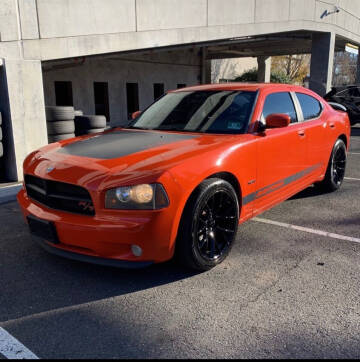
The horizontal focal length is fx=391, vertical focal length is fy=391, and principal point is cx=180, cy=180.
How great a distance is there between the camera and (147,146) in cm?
356

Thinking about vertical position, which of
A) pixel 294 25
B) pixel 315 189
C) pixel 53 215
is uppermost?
pixel 294 25

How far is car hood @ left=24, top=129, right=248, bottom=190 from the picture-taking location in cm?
301

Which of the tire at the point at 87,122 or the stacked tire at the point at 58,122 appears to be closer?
the stacked tire at the point at 58,122

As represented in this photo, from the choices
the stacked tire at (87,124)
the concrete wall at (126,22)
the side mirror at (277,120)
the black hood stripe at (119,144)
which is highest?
the concrete wall at (126,22)

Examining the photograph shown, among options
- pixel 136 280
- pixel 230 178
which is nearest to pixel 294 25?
pixel 230 178

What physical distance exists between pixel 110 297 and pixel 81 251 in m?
0.43

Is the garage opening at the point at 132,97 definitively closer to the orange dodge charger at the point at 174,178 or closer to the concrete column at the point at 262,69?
the concrete column at the point at 262,69

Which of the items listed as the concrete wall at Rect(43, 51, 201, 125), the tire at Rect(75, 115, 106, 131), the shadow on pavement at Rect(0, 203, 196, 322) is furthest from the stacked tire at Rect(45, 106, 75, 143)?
the concrete wall at Rect(43, 51, 201, 125)

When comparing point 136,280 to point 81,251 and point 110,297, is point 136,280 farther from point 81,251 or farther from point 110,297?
point 81,251

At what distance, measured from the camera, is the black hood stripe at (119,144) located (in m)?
3.45

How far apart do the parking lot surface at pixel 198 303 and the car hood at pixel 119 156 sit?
2.88 ft

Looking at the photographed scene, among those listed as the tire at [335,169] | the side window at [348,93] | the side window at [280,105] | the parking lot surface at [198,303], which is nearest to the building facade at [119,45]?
the side window at [348,93]

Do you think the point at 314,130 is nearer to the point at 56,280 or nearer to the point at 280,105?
the point at 280,105

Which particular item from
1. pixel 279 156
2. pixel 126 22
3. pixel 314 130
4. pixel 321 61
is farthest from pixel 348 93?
pixel 279 156
